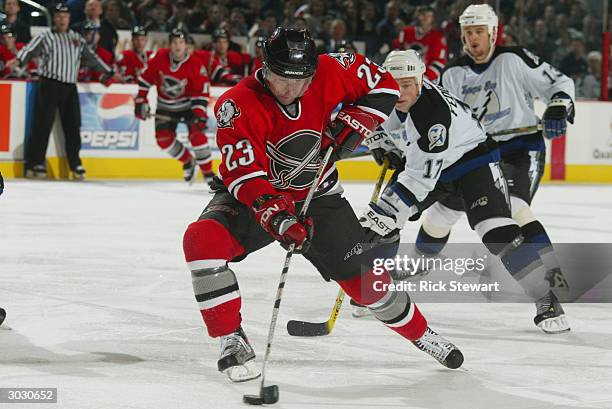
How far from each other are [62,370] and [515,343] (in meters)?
1.48

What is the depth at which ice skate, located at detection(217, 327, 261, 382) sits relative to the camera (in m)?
2.87

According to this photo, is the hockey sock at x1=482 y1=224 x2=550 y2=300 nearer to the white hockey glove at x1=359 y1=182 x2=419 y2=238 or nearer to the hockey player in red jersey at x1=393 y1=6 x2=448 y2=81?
the white hockey glove at x1=359 y1=182 x2=419 y2=238

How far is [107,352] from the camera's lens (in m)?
3.25

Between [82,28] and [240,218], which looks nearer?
[240,218]

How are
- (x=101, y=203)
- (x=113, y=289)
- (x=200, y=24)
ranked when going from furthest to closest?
(x=200, y=24)
(x=101, y=203)
(x=113, y=289)

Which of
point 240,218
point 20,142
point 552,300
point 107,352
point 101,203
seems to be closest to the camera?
point 240,218

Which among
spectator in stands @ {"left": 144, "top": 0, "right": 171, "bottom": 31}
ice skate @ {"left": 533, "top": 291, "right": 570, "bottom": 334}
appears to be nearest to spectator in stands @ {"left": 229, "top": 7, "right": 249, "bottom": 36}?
spectator in stands @ {"left": 144, "top": 0, "right": 171, "bottom": 31}

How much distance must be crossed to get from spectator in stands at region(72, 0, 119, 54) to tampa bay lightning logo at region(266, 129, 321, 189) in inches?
275

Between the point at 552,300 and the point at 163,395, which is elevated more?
the point at 163,395

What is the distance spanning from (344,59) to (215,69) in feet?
22.6

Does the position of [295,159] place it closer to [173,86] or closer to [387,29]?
[173,86]

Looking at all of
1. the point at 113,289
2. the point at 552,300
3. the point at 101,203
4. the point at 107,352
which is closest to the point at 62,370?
the point at 107,352

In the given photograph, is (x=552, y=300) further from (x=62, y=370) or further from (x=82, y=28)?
(x=82, y=28)

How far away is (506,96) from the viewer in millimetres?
4547
